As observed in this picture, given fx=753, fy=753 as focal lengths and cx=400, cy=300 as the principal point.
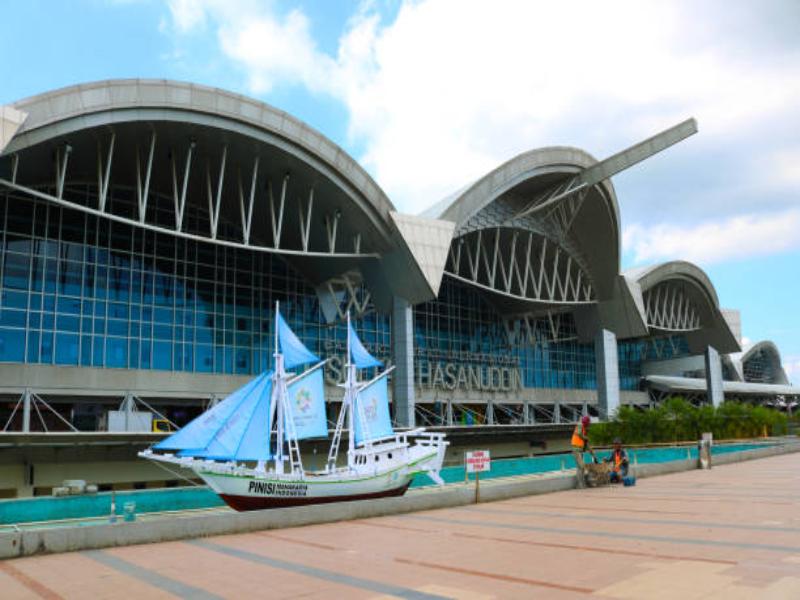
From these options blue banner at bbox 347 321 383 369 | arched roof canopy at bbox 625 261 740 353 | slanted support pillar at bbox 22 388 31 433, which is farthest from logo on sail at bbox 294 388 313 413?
arched roof canopy at bbox 625 261 740 353

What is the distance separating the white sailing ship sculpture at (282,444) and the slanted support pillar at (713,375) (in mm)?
58667

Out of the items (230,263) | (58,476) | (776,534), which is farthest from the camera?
(230,263)

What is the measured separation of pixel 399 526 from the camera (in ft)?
55.1

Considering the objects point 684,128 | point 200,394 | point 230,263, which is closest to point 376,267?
point 230,263

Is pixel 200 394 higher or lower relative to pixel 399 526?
higher

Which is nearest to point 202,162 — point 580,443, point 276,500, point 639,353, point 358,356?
point 358,356

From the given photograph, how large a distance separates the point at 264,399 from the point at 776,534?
45.3 feet

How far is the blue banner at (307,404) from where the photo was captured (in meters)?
25.4

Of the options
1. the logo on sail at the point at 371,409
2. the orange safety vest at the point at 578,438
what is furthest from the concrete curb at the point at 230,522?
the logo on sail at the point at 371,409

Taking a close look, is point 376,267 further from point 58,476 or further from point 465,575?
point 465,575

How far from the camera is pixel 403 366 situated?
44000 millimetres

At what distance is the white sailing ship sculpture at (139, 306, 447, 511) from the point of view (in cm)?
2097

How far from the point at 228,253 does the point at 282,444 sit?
2573cm

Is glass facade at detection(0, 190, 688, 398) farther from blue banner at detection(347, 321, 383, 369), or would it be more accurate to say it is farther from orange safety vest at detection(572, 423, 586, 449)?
orange safety vest at detection(572, 423, 586, 449)
